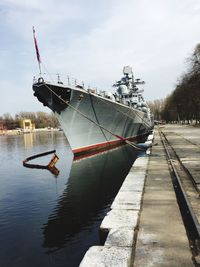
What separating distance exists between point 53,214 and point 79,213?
83cm

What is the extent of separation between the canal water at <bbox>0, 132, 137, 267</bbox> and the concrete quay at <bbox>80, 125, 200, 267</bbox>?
1262 mm

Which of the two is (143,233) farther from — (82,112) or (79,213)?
(82,112)

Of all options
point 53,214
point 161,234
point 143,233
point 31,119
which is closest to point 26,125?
point 31,119

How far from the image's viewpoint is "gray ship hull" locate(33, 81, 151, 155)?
18.7 meters

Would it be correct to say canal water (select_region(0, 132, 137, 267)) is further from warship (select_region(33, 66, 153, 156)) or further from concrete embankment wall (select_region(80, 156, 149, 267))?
warship (select_region(33, 66, 153, 156))

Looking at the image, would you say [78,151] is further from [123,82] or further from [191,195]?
[123,82]

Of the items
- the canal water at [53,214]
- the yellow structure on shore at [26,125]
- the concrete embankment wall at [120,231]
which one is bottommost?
the canal water at [53,214]

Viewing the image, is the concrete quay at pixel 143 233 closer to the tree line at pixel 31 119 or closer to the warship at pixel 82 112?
the warship at pixel 82 112

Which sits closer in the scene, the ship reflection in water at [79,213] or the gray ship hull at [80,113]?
the ship reflection in water at [79,213]

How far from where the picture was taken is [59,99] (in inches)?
755

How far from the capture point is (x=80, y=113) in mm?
18484

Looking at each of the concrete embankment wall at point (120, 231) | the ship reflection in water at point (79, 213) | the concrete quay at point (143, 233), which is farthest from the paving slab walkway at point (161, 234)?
the ship reflection in water at point (79, 213)

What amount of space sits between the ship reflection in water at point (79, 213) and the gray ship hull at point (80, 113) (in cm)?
439

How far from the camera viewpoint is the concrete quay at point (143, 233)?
3371mm
